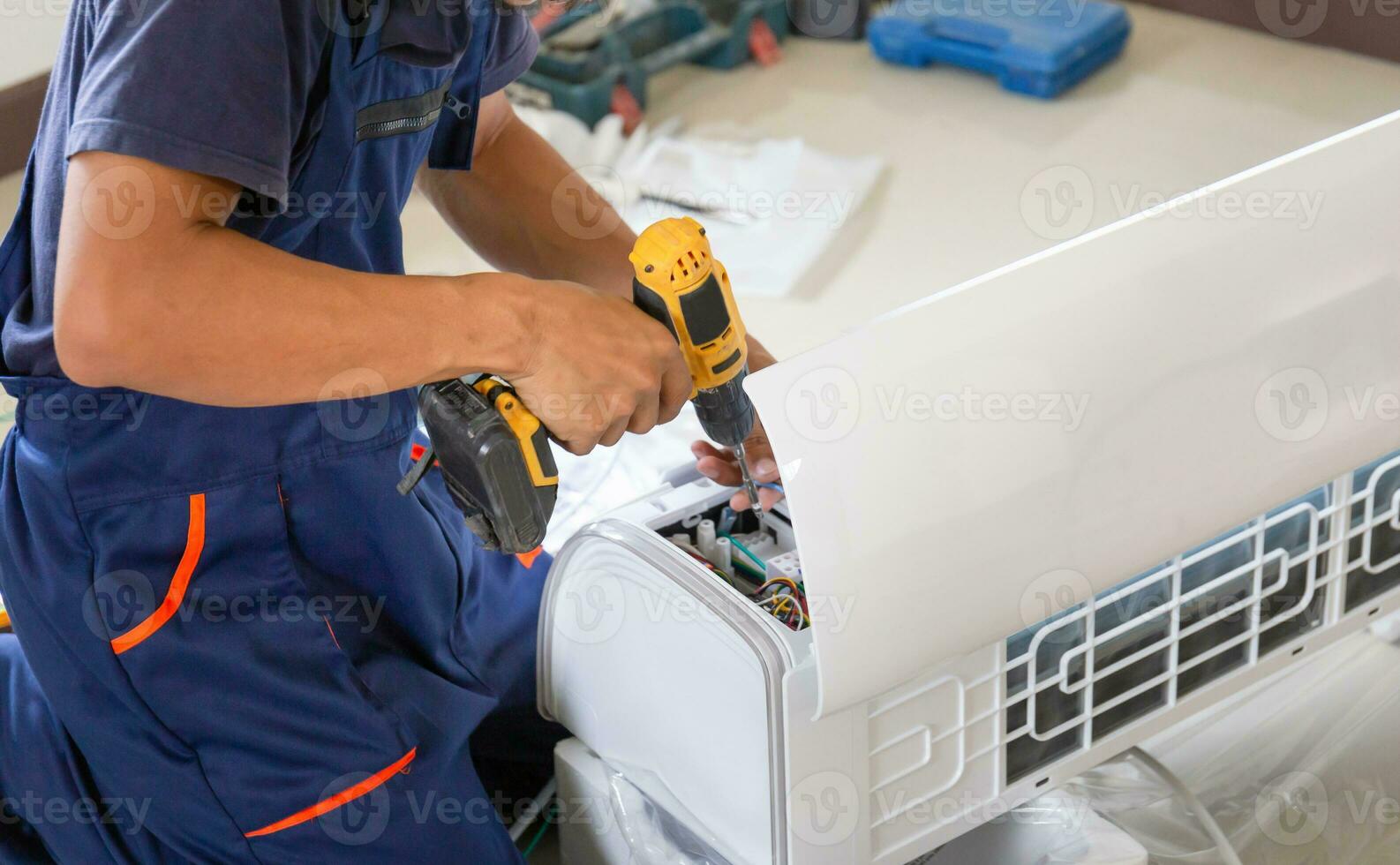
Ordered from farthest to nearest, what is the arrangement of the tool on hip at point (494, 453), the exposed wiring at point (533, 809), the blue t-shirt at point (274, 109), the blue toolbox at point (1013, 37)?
the blue toolbox at point (1013, 37) → the exposed wiring at point (533, 809) → the tool on hip at point (494, 453) → the blue t-shirt at point (274, 109)

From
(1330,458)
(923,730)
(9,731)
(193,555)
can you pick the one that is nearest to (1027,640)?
(923,730)

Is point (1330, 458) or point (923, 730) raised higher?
point (1330, 458)

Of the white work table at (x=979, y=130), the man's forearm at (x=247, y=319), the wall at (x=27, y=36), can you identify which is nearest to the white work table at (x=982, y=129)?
the white work table at (x=979, y=130)

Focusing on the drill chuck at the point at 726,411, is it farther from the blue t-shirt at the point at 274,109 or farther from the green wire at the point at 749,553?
the blue t-shirt at the point at 274,109

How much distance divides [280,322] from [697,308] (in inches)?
12.4

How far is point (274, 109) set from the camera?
90 centimetres

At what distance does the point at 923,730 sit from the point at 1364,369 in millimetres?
449

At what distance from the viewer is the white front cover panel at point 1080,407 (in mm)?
920

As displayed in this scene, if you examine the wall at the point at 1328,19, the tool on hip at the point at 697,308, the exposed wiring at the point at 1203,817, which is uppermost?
the tool on hip at the point at 697,308

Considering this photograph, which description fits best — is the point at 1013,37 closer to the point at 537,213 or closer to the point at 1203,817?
the point at 537,213

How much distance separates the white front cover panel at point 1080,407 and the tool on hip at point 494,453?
0.22m

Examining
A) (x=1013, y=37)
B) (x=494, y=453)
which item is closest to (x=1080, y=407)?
(x=494, y=453)

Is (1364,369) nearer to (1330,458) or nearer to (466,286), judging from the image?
(1330,458)

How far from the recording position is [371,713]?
1.19 metres
